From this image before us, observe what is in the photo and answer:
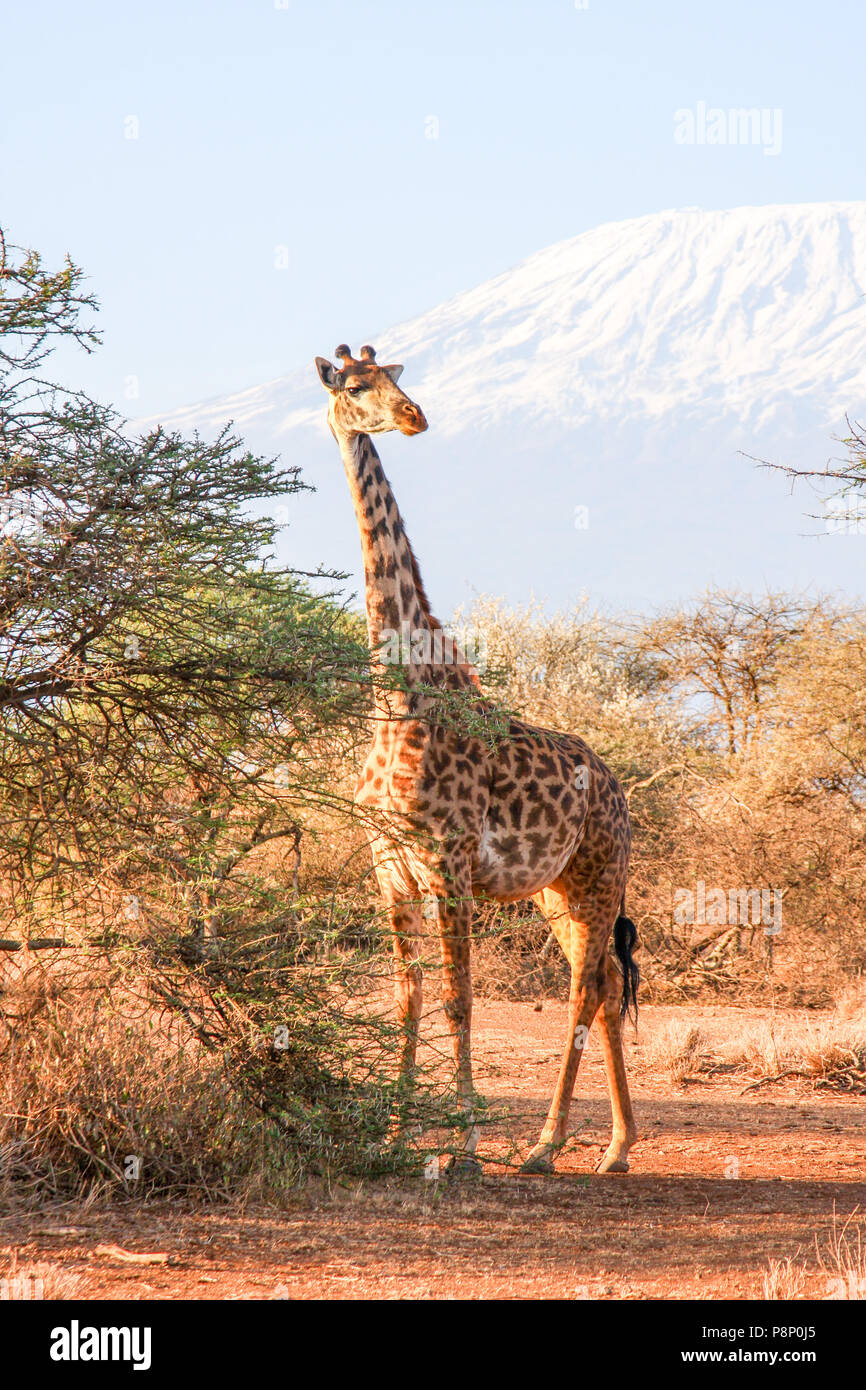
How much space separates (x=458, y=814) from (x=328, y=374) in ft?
7.84

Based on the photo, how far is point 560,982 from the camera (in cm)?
1378

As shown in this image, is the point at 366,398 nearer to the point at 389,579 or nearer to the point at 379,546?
Answer: the point at 379,546

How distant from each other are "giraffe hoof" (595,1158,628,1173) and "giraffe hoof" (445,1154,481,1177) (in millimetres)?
846

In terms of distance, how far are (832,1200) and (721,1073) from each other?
3.92m

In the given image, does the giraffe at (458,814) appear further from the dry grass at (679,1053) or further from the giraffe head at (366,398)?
the dry grass at (679,1053)

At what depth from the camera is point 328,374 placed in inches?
279

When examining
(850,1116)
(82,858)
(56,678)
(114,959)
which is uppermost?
(56,678)

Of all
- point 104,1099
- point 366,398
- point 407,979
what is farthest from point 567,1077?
point 366,398

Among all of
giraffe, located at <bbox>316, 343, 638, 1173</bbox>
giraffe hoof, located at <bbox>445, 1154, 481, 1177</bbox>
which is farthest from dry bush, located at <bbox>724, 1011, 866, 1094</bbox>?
giraffe hoof, located at <bbox>445, 1154, 481, 1177</bbox>

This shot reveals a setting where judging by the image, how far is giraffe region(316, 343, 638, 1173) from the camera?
6492 millimetres

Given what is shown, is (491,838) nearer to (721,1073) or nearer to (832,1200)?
(832,1200)

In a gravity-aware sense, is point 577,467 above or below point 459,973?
above

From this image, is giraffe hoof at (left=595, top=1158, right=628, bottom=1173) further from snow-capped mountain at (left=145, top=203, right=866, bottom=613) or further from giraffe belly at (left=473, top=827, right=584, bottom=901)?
snow-capped mountain at (left=145, top=203, right=866, bottom=613)

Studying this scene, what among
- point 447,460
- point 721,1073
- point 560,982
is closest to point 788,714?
point 560,982
